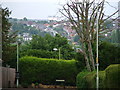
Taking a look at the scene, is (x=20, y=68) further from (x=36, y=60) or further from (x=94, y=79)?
(x=94, y=79)

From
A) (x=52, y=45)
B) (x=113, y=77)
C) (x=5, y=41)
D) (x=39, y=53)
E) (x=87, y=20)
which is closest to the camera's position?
(x=113, y=77)

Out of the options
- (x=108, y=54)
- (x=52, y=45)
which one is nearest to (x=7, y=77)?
(x=108, y=54)

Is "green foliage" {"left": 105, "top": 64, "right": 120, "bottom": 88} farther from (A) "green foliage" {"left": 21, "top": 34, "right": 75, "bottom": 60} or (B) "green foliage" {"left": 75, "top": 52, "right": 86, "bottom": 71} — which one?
(A) "green foliage" {"left": 21, "top": 34, "right": 75, "bottom": 60}

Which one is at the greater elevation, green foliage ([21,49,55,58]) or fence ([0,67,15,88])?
green foliage ([21,49,55,58])

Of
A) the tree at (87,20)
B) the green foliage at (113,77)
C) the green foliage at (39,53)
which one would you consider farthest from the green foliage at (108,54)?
the green foliage at (39,53)

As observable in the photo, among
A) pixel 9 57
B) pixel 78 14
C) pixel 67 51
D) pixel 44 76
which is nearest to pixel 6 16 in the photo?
pixel 9 57

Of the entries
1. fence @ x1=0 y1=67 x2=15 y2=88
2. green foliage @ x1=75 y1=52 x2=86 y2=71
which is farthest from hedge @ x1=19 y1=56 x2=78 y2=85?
green foliage @ x1=75 y1=52 x2=86 y2=71

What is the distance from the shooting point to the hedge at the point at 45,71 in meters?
49.8

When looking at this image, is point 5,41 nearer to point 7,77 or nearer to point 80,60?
point 7,77

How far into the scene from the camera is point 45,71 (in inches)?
1977

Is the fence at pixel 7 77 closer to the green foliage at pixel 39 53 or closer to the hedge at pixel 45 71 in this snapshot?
the hedge at pixel 45 71

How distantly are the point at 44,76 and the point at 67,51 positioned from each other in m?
33.2

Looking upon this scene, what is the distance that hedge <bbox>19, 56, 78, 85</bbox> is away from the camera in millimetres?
49781

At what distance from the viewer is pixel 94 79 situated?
26188 millimetres
